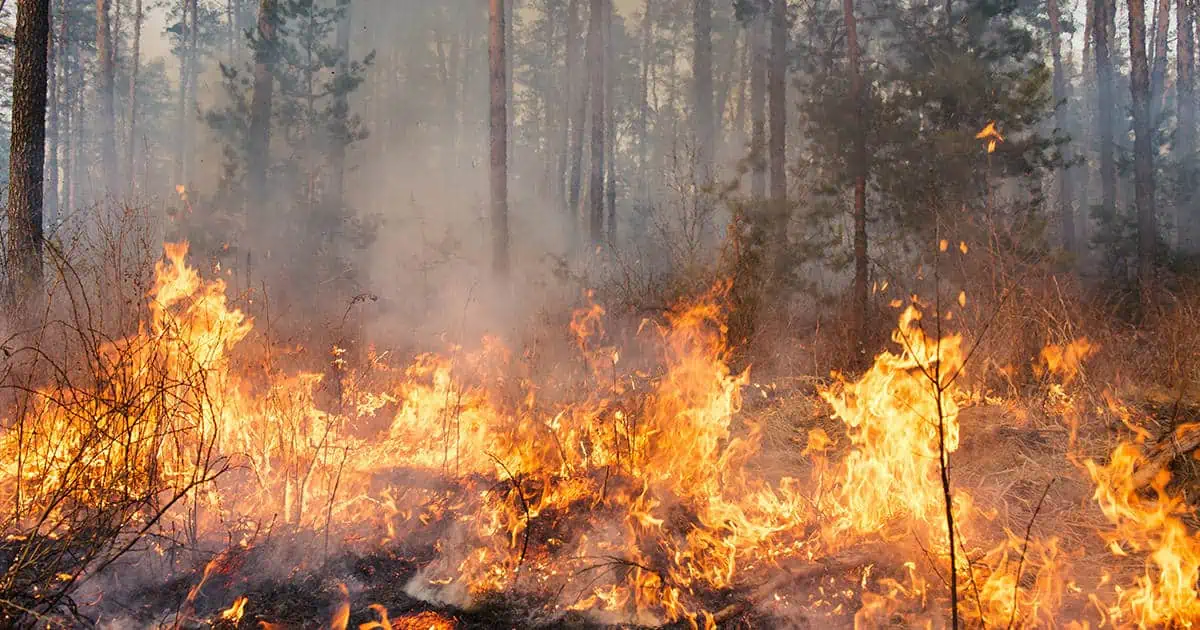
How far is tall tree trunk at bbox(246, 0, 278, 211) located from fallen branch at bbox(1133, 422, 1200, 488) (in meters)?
14.8

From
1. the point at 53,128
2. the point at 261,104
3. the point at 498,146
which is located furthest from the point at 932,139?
the point at 53,128

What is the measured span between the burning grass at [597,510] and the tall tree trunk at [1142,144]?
8959mm

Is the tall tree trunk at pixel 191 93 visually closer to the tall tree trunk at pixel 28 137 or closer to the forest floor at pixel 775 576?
the tall tree trunk at pixel 28 137

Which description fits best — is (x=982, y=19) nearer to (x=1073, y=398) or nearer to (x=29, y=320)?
(x=1073, y=398)

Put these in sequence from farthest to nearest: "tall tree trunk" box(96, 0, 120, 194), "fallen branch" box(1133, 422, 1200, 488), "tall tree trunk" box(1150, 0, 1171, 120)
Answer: "tall tree trunk" box(1150, 0, 1171, 120) → "tall tree trunk" box(96, 0, 120, 194) → "fallen branch" box(1133, 422, 1200, 488)

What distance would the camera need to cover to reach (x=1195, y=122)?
24328 millimetres

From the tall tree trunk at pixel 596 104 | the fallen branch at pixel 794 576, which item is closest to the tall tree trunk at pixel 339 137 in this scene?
the tall tree trunk at pixel 596 104

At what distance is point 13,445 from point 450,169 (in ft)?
85.4

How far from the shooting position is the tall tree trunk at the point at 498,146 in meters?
12.0

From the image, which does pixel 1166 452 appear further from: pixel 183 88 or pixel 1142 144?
pixel 183 88

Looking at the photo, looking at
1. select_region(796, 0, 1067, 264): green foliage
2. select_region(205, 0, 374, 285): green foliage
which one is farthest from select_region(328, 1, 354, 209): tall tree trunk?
select_region(796, 0, 1067, 264): green foliage

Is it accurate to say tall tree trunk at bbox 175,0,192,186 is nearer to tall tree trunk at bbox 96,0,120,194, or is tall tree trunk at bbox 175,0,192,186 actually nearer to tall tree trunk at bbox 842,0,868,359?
tall tree trunk at bbox 96,0,120,194

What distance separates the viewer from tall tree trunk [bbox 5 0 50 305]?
261 inches

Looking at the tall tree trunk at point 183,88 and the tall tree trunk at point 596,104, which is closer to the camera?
the tall tree trunk at point 596,104
